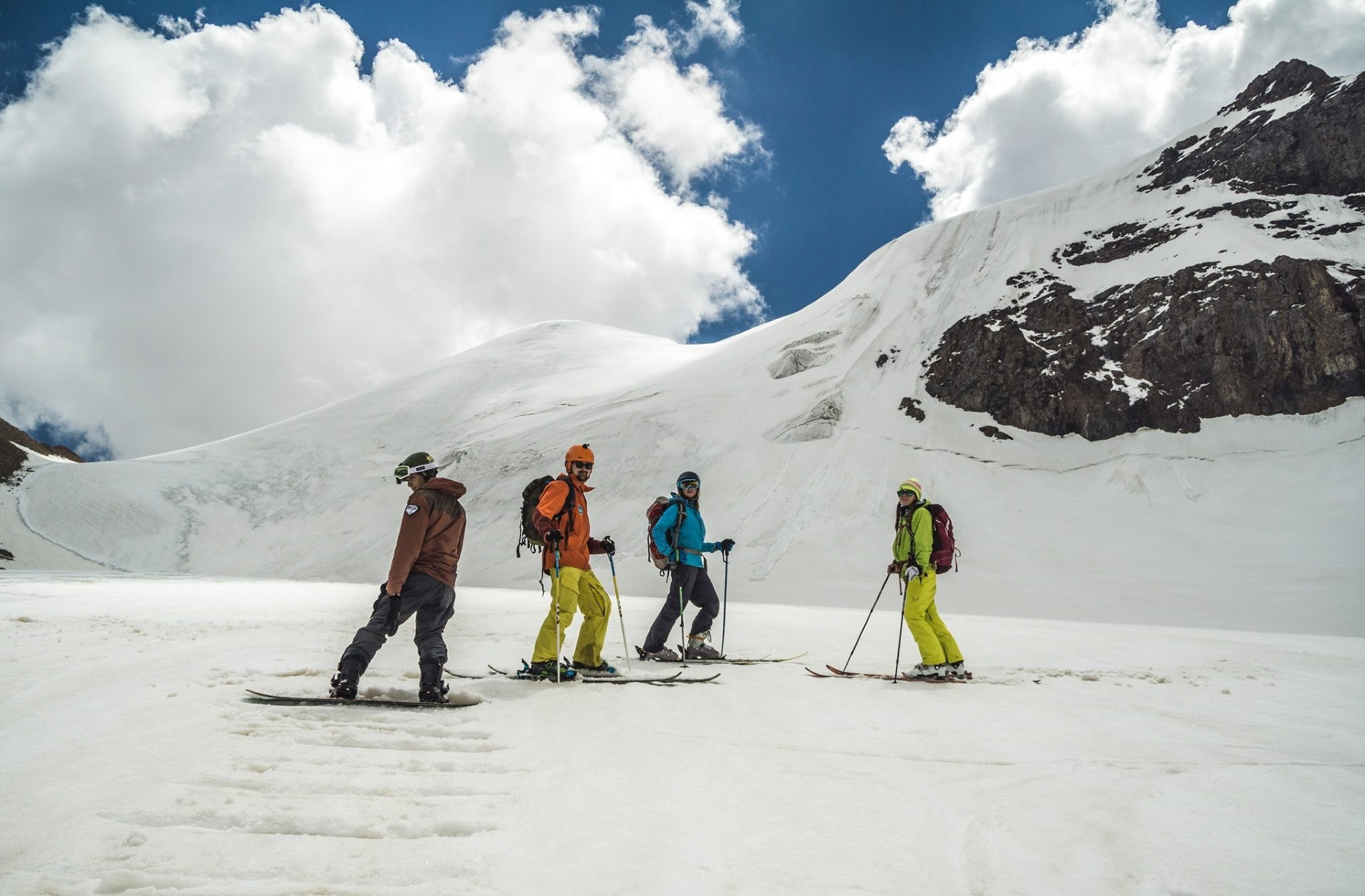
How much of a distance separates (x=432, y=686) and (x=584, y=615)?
6.50 feet

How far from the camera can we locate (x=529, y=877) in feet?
8.68

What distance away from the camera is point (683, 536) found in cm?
845

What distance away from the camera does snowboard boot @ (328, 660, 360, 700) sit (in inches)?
210

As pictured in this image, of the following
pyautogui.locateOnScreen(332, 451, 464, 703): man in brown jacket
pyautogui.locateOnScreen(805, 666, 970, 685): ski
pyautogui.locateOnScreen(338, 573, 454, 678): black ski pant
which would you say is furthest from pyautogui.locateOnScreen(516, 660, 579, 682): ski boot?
pyautogui.locateOnScreen(805, 666, 970, 685): ski

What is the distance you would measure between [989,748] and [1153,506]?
99.5ft

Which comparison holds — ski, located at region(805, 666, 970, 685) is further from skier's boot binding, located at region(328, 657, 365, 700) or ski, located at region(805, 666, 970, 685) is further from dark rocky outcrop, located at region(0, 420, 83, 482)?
dark rocky outcrop, located at region(0, 420, 83, 482)

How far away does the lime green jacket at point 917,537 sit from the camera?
7613 mm

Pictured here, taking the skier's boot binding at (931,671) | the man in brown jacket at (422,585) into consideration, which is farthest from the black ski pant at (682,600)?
the man in brown jacket at (422,585)

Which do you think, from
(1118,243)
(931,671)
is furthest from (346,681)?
(1118,243)

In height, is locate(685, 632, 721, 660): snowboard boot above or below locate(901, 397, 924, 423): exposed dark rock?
below

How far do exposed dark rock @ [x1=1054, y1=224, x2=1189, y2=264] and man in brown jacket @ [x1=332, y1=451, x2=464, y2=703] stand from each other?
153 feet

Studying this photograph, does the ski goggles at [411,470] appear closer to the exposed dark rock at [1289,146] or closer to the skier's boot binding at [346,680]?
the skier's boot binding at [346,680]

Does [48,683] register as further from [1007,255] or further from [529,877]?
[1007,255]

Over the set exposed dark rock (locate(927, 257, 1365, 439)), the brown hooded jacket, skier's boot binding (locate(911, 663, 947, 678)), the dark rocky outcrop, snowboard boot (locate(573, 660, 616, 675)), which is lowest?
snowboard boot (locate(573, 660, 616, 675))
